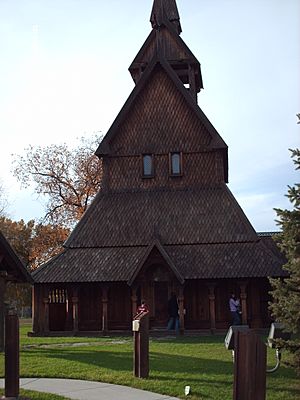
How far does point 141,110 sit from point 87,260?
818 cm

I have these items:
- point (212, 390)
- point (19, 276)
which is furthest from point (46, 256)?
point (212, 390)

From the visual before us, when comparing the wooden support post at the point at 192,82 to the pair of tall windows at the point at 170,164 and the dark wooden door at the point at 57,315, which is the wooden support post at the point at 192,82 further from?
the dark wooden door at the point at 57,315

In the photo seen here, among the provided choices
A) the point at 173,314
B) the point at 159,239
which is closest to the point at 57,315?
Result: the point at 173,314

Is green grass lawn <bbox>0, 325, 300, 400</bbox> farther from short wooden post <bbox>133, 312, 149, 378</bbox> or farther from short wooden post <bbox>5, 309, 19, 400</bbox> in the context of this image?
short wooden post <bbox>5, 309, 19, 400</bbox>

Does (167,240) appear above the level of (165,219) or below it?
below

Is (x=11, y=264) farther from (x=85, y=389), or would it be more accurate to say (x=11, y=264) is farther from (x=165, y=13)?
(x=165, y=13)

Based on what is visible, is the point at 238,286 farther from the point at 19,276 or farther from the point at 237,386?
the point at 237,386

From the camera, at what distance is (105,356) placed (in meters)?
14.3

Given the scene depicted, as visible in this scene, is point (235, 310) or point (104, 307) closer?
point (235, 310)

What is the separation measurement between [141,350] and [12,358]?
2.61 meters

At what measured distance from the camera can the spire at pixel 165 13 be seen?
102 feet

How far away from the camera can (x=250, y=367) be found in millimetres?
6551

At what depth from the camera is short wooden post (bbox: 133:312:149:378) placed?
35.4 feet

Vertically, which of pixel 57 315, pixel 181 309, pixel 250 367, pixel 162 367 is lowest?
pixel 162 367
